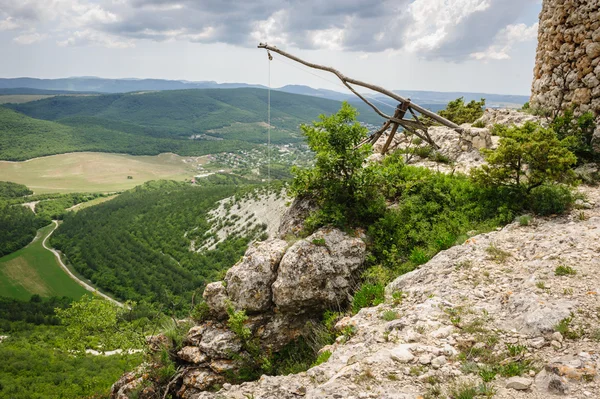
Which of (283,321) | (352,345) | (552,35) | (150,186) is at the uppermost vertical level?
(552,35)

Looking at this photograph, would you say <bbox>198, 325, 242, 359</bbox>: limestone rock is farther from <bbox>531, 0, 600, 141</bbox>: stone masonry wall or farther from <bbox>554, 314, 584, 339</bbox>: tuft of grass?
<bbox>531, 0, 600, 141</bbox>: stone masonry wall

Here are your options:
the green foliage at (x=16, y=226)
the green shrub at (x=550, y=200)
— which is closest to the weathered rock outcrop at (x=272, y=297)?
the green shrub at (x=550, y=200)

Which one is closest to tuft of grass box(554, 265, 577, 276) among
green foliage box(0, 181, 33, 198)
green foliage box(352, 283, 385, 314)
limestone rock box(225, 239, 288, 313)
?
green foliage box(352, 283, 385, 314)

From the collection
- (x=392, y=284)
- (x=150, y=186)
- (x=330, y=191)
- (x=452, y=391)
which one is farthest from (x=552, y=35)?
(x=150, y=186)

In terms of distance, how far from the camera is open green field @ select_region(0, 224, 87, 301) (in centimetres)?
9659

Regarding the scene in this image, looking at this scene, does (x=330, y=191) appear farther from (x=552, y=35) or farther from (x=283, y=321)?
(x=552, y=35)

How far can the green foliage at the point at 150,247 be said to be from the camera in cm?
8169

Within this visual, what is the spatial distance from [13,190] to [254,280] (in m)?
231

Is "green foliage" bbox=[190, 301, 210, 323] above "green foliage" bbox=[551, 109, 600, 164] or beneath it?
beneath

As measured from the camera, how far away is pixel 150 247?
10150 centimetres

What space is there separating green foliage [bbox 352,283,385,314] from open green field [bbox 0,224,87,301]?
104m

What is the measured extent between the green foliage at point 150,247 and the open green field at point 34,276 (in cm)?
465

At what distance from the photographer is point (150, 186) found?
187 metres

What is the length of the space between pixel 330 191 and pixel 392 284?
165 inches
